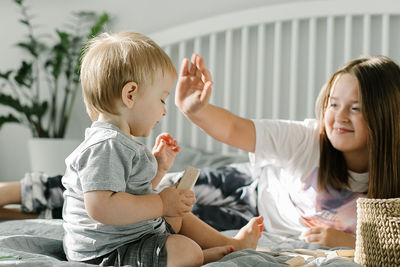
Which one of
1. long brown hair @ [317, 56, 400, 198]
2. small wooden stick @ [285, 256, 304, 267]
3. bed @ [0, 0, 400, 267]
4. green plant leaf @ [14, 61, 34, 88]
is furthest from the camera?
green plant leaf @ [14, 61, 34, 88]

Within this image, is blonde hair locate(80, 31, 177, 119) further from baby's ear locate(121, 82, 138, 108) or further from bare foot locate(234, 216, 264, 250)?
bare foot locate(234, 216, 264, 250)

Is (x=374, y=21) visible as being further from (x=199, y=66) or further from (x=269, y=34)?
(x=199, y=66)

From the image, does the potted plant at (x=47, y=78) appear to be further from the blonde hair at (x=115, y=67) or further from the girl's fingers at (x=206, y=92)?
the blonde hair at (x=115, y=67)

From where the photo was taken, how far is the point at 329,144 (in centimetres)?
150

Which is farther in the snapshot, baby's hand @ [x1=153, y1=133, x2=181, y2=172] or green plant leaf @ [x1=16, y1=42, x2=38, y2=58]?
green plant leaf @ [x1=16, y1=42, x2=38, y2=58]

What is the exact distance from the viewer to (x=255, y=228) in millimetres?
1233

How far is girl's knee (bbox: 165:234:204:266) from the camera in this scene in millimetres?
957

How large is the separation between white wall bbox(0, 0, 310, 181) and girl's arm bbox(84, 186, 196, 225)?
5.33 feet

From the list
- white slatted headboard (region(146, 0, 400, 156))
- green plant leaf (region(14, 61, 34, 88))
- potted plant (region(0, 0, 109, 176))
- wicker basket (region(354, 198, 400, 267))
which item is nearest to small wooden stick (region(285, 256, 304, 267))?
wicker basket (region(354, 198, 400, 267))

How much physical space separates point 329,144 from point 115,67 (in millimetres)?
729

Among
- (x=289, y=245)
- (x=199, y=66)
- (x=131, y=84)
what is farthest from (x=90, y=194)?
(x=289, y=245)

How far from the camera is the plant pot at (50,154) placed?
2430 millimetres

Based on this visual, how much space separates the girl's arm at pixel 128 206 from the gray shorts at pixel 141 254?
0.16 feet

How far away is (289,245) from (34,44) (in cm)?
181
